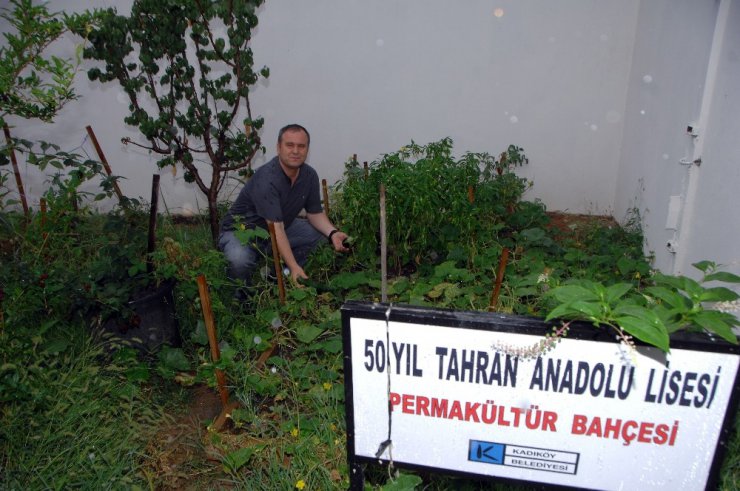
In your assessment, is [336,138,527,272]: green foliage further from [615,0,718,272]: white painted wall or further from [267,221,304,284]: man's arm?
[615,0,718,272]: white painted wall

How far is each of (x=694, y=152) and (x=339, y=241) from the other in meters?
2.48

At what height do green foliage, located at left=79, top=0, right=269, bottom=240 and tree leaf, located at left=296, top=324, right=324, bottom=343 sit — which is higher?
green foliage, located at left=79, top=0, right=269, bottom=240

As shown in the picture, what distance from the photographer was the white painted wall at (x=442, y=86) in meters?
5.19

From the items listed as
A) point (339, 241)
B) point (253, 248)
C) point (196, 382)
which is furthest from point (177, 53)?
point (196, 382)

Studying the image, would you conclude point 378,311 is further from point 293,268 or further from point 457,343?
point 293,268

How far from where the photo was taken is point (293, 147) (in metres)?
3.69

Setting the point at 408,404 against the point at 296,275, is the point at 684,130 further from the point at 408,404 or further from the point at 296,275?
the point at 408,404

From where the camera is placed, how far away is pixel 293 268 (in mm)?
3631

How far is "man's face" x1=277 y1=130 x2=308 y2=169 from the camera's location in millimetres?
3682

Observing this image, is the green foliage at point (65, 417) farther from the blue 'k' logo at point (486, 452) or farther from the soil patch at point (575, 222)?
the soil patch at point (575, 222)

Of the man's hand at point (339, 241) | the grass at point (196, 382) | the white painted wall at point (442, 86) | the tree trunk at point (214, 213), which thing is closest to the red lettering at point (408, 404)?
the grass at point (196, 382)

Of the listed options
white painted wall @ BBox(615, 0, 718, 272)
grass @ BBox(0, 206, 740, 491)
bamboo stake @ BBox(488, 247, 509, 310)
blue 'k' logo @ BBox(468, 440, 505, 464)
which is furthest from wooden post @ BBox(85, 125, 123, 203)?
white painted wall @ BBox(615, 0, 718, 272)

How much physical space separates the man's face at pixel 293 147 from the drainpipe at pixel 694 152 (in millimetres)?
2557

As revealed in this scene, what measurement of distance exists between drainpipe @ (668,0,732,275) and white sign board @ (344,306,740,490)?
7.94 feet
